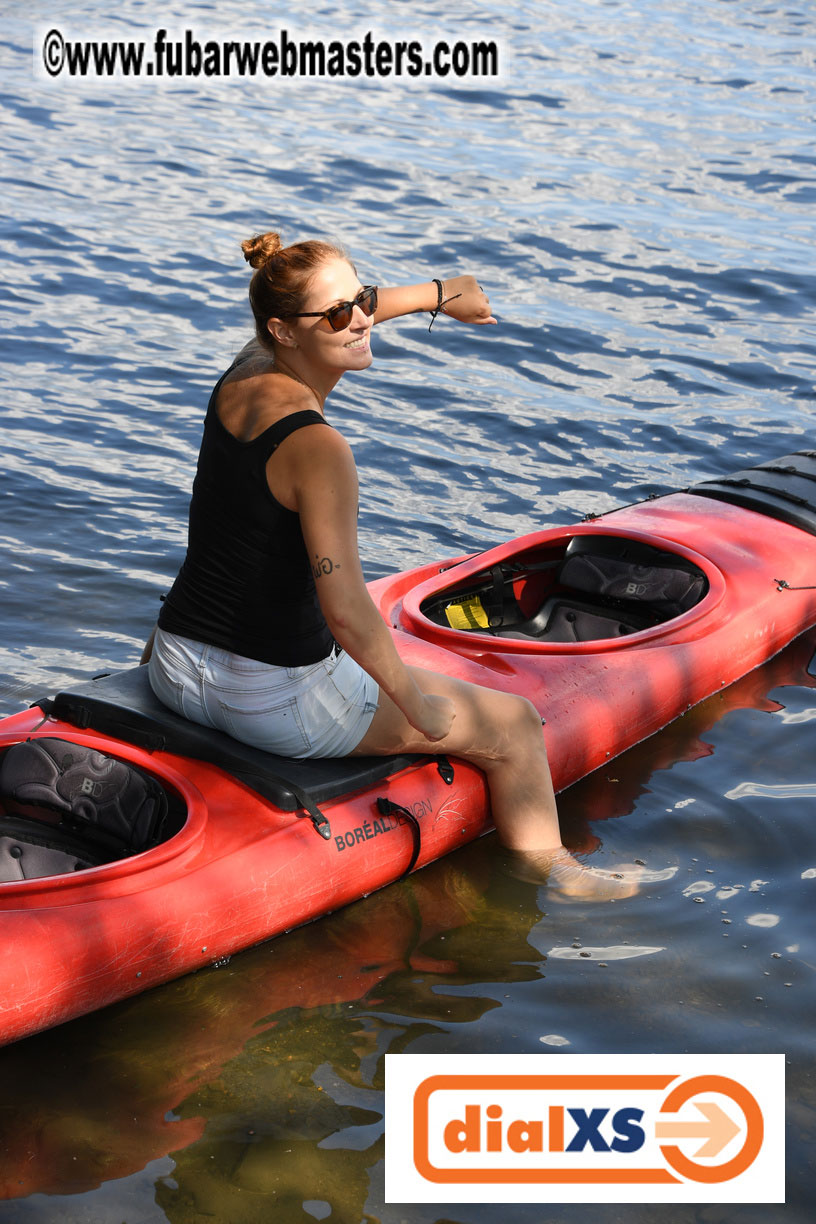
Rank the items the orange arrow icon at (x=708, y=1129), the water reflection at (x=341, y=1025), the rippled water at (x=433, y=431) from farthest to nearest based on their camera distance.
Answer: the rippled water at (x=433, y=431), the orange arrow icon at (x=708, y=1129), the water reflection at (x=341, y=1025)

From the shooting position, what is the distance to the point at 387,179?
1223cm

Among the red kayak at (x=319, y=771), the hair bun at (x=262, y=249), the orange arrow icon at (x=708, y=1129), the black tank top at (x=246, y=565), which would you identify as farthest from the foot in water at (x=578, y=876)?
the hair bun at (x=262, y=249)

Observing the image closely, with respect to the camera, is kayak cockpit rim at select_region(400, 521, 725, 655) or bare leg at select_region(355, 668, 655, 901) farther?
kayak cockpit rim at select_region(400, 521, 725, 655)

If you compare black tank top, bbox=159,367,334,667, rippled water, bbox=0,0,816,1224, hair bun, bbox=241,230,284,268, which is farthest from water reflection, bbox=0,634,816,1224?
hair bun, bbox=241,230,284,268

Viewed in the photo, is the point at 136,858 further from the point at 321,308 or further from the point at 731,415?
the point at 731,415

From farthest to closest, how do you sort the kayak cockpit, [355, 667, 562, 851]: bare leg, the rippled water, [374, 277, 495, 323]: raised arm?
1. the kayak cockpit
2. [374, 277, 495, 323]: raised arm
3. [355, 667, 562, 851]: bare leg
4. the rippled water

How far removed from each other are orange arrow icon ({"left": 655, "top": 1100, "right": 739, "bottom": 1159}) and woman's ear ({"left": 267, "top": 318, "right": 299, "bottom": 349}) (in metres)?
2.08

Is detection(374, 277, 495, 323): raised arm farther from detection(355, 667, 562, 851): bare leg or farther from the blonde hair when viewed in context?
detection(355, 667, 562, 851): bare leg

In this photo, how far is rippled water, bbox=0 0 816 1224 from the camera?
322 centimetres

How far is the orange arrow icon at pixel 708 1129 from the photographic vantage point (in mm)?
3109

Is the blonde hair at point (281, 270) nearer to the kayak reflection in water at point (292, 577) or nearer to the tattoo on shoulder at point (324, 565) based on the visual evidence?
the kayak reflection in water at point (292, 577)

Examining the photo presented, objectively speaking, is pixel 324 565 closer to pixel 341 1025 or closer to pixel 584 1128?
pixel 341 1025

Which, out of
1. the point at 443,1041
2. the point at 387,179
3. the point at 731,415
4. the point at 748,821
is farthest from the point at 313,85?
the point at 443,1041

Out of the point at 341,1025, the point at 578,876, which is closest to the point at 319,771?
the point at 341,1025
